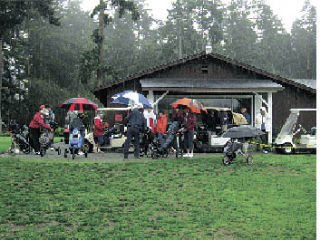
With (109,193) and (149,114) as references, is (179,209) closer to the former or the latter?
(109,193)

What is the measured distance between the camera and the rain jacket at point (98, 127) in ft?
54.9

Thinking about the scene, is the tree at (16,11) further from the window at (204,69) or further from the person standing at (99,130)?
the person standing at (99,130)

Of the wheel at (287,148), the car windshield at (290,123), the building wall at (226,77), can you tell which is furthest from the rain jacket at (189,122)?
the building wall at (226,77)

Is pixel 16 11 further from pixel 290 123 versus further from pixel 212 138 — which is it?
pixel 290 123

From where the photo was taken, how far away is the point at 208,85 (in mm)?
22109

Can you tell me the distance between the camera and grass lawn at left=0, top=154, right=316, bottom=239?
6.04 meters

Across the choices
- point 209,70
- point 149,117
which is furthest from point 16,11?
point 149,117

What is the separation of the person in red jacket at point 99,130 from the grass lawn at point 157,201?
13.3 feet

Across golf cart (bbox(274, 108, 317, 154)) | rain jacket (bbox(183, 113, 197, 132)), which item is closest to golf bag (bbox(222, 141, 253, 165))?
rain jacket (bbox(183, 113, 197, 132))

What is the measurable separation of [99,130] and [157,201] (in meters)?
9.43

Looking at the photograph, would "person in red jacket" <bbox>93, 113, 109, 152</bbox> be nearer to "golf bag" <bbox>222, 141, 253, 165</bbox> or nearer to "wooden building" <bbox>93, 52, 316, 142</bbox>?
"golf bag" <bbox>222, 141, 253, 165</bbox>

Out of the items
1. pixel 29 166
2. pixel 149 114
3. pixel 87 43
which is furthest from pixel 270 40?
pixel 29 166

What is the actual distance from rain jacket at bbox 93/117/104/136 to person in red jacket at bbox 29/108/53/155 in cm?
187

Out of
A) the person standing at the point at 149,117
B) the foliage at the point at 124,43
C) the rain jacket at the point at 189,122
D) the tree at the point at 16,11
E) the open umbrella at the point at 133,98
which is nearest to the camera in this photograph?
the rain jacket at the point at 189,122
